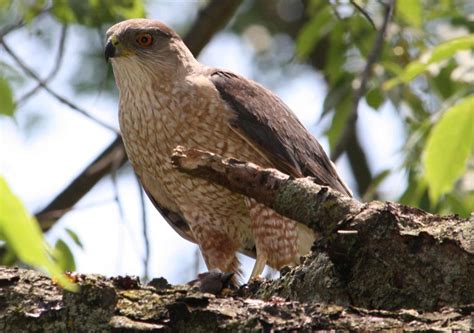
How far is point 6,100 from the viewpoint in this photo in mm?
3443

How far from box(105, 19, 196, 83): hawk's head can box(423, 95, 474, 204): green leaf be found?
3330 millimetres

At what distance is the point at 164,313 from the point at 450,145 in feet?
3.46

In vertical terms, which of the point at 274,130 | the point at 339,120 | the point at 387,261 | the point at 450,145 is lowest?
the point at 387,261

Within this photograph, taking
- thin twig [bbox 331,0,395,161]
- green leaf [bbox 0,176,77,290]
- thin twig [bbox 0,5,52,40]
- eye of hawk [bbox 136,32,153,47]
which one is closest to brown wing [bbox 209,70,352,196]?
thin twig [bbox 331,0,395,161]

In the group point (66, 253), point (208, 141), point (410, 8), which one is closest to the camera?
point (410, 8)

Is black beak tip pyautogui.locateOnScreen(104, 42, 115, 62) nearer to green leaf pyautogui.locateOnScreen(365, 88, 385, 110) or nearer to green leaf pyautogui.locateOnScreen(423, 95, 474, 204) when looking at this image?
green leaf pyautogui.locateOnScreen(365, 88, 385, 110)

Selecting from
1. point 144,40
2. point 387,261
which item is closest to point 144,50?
point 144,40

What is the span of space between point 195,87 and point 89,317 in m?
3.24

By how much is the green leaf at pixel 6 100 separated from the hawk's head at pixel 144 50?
8.13ft

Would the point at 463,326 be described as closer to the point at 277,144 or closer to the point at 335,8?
the point at 277,144

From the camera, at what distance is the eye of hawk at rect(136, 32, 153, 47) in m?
6.26

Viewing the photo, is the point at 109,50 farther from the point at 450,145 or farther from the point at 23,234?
the point at 23,234

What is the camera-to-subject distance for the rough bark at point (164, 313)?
256 centimetres

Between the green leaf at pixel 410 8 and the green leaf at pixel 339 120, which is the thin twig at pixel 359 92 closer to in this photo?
the green leaf at pixel 339 120
